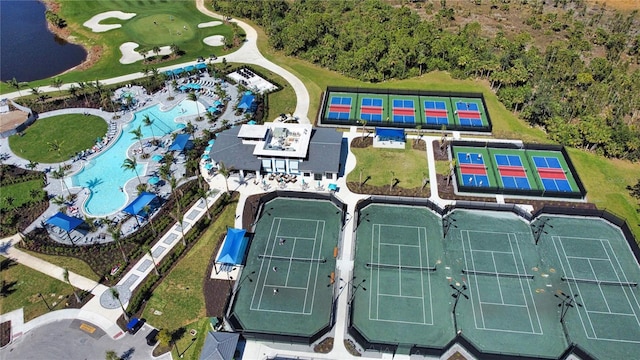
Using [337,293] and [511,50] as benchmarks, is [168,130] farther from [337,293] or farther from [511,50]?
[511,50]

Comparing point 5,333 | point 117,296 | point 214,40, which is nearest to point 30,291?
point 5,333

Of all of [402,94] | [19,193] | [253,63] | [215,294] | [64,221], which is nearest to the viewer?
[215,294]

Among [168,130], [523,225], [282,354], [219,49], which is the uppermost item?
[219,49]

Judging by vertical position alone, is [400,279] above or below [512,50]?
below

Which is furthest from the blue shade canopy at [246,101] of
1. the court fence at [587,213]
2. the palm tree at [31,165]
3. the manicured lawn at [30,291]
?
the court fence at [587,213]

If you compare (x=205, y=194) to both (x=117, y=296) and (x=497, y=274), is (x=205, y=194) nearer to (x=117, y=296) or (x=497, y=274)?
(x=117, y=296)

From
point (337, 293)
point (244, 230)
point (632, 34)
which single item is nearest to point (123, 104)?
point (244, 230)

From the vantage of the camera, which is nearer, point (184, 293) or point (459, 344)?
point (459, 344)
